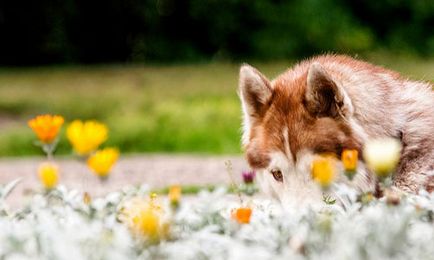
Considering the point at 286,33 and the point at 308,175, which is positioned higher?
the point at 308,175

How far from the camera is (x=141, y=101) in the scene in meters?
15.1

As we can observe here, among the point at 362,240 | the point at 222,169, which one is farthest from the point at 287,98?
the point at 222,169

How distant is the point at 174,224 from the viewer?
3.74 metres

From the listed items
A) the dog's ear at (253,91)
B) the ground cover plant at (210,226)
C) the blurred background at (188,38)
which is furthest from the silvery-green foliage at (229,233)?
the blurred background at (188,38)

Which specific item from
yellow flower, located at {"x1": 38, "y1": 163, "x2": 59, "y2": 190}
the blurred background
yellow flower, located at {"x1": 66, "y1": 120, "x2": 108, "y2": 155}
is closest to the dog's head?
yellow flower, located at {"x1": 66, "y1": 120, "x2": 108, "y2": 155}

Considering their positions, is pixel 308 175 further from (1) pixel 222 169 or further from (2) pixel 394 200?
(1) pixel 222 169

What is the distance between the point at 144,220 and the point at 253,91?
1823 millimetres

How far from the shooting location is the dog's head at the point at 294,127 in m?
4.42

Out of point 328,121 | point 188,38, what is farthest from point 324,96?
point 188,38

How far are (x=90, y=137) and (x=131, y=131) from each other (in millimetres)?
8876

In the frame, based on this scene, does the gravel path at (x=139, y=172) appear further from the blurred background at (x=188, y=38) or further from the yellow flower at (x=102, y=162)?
the blurred background at (x=188, y=38)

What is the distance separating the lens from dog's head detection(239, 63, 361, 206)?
442 cm

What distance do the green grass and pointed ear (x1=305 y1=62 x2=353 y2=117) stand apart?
711cm

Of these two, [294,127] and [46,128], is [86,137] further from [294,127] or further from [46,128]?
[294,127]
